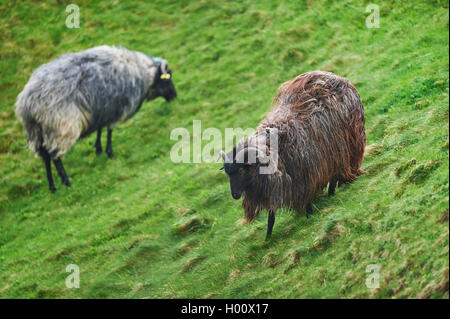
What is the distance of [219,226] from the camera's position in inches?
462

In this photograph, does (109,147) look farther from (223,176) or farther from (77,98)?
(223,176)

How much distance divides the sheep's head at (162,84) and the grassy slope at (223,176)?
45 cm

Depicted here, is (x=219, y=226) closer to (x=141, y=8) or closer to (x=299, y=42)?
(x=299, y=42)

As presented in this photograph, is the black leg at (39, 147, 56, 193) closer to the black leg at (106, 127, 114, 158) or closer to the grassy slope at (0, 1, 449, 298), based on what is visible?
the grassy slope at (0, 1, 449, 298)

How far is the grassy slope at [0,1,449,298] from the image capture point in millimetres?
8195

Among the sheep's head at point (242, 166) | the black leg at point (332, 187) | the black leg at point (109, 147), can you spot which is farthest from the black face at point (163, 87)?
the sheep's head at point (242, 166)

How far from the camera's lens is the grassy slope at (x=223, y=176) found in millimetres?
8195

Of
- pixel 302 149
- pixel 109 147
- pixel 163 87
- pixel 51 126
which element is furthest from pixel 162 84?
pixel 302 149

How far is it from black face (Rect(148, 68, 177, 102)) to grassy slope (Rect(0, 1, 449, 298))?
40cm

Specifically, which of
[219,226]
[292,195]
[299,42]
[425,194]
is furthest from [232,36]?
[425,194]

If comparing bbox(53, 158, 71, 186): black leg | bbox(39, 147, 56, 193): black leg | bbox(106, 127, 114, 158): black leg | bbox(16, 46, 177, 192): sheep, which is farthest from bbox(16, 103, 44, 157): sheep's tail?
bbox(106, 127, 114, 158): black leg

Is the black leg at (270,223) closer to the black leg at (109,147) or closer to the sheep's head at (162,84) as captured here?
the black leg at (109,147)

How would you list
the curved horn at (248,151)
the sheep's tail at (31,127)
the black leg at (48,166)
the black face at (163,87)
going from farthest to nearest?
the black face at (163,87), the black leg at (48,166), the sheep's tail at (31,127), the curved horn at (248,151)
